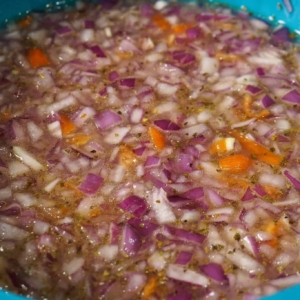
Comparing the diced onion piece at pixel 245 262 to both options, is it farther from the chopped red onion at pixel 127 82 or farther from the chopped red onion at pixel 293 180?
the chopped red onion at pixel 127 82

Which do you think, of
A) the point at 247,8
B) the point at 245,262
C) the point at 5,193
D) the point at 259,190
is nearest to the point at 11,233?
the point at 5,193

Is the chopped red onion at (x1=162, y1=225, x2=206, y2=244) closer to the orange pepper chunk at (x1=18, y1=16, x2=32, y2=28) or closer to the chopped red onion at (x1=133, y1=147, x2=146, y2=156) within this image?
the chopped red onion at (x1=133, y1=147, x2=146, y2=156)

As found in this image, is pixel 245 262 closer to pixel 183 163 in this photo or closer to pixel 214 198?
pixel 214 198

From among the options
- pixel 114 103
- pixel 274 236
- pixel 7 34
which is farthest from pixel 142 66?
pixel 274 236

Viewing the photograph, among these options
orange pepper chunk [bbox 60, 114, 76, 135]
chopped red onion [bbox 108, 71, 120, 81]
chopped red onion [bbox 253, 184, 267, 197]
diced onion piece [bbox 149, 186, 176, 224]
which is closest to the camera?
diced onion piece [bbox 149, 186, 176, 224]

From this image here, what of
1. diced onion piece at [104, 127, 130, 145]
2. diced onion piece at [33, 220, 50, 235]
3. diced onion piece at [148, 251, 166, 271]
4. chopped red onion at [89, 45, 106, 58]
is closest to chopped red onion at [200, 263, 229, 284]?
diced onion piece at [148, 251, 166, 271]

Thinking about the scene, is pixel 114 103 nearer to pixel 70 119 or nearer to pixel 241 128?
pixel 70 119

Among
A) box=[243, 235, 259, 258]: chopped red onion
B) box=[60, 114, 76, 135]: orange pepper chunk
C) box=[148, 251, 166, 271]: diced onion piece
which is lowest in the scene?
box=[243, 235, 259, 258]: chopped red onion
